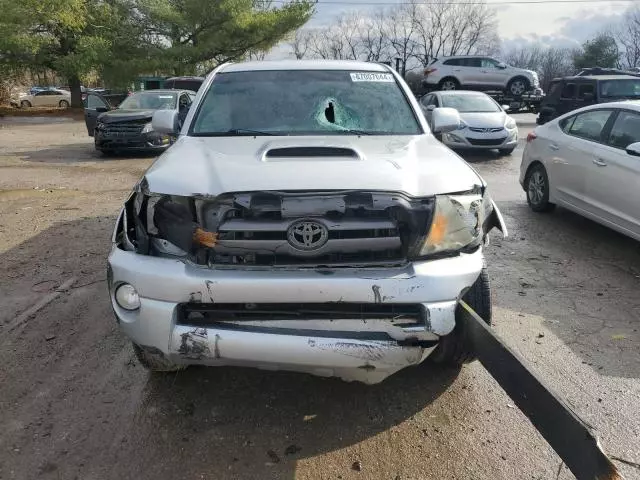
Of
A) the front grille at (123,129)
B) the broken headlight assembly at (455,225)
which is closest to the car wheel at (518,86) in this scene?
the front grille at (123,129)

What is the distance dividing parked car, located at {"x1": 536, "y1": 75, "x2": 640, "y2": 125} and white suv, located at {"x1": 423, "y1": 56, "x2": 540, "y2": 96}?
776 centimetres

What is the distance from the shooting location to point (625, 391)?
3250mm

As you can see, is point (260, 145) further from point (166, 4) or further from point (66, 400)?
point (166, 4)

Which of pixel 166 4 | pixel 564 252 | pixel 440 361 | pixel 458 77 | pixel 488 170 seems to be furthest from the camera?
pixel 166 4

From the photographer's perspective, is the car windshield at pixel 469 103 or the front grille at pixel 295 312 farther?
the car windshield at pixel 469 103

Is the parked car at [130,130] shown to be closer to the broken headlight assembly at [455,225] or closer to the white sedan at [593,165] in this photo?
the white sedan at [593,165]

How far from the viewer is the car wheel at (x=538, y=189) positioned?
7.39 m

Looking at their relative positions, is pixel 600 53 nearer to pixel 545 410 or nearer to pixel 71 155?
pixel 71 155

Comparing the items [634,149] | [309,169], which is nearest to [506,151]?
[634,149]

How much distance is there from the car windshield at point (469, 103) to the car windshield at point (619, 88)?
3300 millimetres

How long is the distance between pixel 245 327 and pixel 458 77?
23.7 meters

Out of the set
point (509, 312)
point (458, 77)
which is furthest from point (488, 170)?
point (458, 77)

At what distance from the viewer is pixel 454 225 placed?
276 centimetres

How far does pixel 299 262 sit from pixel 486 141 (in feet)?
36.6
